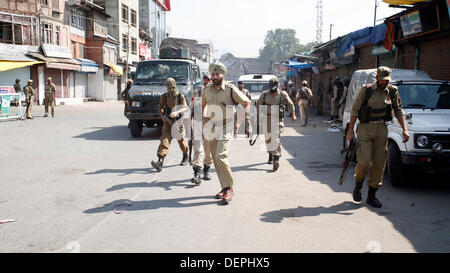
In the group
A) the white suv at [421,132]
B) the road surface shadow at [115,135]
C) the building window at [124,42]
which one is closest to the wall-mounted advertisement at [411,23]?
the white suv at [421,132]

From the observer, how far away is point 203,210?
5.27 meters

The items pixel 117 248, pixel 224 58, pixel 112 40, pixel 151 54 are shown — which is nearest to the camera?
pixel 117 248

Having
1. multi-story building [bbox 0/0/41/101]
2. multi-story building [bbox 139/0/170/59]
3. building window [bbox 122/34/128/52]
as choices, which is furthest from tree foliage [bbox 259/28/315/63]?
multi-story building [bbox 0/0/41/101]

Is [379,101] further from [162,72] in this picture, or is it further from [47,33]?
[47,33]

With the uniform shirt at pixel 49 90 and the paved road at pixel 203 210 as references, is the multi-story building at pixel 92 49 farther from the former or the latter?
the paved road at pixel 203 210

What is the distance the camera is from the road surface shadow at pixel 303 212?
4.93 m

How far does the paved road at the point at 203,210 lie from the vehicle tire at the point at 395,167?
0.16 meters

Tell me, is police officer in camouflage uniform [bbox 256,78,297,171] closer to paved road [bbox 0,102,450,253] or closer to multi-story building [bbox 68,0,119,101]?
paved road [bbox 0,102,450,253]

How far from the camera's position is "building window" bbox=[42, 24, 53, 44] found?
30691mm

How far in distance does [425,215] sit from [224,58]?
90.3 metres
